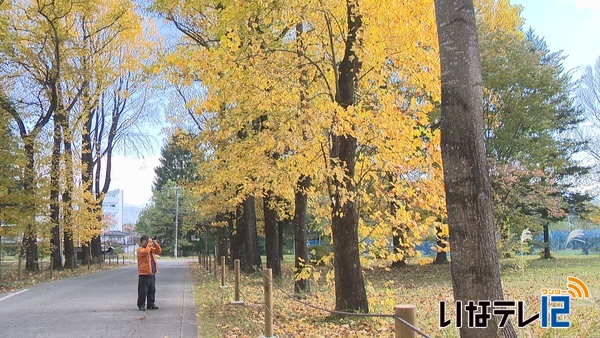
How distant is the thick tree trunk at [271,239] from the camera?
19.1 metres

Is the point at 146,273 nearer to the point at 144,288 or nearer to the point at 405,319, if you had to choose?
the point at 144,288

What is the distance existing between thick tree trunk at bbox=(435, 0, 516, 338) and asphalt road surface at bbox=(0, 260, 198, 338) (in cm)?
563

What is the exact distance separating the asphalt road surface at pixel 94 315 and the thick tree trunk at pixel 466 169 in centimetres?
563

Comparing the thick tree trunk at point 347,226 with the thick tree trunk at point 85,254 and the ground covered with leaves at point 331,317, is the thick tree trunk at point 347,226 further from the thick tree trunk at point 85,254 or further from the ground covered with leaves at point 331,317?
the thick tree trunk at point 85,254

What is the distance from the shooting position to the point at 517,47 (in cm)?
2298

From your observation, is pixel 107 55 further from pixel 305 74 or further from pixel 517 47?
pixel 305 74

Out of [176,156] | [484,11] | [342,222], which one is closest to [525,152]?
[484,11]

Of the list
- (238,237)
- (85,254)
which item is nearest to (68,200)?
(85,254)

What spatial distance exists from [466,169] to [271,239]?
15.9m

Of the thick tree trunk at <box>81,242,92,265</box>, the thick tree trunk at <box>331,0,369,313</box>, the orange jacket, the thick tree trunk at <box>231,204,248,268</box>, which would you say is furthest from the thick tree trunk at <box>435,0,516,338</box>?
the thick tree trunk at <box>81,242,92,265</box>

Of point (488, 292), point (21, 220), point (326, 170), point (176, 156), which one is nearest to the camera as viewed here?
point (488, 292)

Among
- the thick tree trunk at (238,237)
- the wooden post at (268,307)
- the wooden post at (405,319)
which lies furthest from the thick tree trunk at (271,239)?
the wooden post at (405,319)

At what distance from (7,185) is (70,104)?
411 inches

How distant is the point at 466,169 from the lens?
4.54 meters
